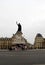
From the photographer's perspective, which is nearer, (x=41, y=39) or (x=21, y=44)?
(x=21, y=44)

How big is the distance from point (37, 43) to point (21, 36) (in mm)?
70942

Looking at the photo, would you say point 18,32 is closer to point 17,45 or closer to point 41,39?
point 17,45

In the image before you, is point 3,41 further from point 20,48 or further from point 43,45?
point 20,48

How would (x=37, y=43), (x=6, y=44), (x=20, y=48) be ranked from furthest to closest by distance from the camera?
(x=37, y=43), (x=6, y=44), (x=20, y=48)

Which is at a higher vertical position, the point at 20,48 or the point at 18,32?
the point at 18,32

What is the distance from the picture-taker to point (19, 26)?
9656 cm

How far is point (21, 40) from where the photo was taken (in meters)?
96.9

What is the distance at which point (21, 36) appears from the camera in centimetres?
9600

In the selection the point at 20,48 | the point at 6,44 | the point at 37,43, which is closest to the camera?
the point at 20,48


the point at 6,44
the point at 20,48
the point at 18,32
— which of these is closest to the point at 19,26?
the point at 18,32

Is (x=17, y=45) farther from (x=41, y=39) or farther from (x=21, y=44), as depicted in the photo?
(x=41, y=39)

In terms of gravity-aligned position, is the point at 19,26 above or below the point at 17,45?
above

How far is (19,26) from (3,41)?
6338 cm

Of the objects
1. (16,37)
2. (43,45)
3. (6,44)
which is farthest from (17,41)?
(43,45)
